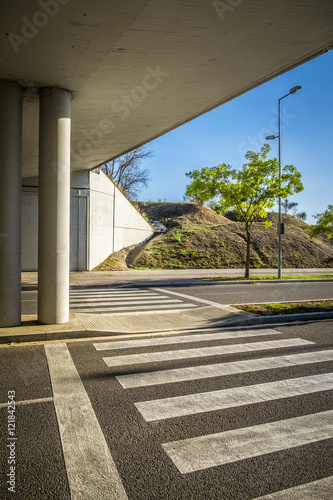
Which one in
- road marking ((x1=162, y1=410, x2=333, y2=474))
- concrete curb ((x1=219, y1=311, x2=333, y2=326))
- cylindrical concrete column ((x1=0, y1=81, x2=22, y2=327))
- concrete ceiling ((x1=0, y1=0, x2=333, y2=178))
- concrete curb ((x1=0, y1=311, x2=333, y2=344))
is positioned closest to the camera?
A: road marking ((x1=162, y1=410, x2=333, y2=474))

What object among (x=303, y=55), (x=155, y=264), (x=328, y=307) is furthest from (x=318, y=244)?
(x=303, y=55)

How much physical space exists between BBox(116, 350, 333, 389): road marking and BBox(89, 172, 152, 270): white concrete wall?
55.1ft

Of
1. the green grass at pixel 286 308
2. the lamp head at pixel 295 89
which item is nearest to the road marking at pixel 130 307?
the green grass at pixel 286 308

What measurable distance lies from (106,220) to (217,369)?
18.6 meters

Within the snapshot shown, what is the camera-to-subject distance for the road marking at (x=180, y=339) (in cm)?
637

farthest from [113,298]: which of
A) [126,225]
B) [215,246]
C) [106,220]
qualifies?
[215,246]

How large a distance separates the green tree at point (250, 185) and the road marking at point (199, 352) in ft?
43.4

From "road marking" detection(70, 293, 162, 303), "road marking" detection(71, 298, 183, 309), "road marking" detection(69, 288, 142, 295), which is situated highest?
"road marking" detection(69, 288, 142, 295)

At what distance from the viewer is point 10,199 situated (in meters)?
7.01


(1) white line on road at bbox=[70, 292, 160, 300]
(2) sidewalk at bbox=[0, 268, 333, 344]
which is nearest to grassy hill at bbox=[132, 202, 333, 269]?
(1) white line on road at bbox=[70, 292, 160, 300]

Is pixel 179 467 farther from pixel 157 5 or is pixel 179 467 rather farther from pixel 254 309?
pixel 254 309

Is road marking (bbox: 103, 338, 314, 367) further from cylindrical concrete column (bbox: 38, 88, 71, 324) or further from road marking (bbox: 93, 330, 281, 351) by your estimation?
cylindrical concrete column (bbox: 38, 88, 71, 324)

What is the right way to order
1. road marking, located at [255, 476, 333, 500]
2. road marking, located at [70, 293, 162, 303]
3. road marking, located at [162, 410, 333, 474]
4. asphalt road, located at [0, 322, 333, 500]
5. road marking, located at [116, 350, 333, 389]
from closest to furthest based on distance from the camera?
road marking, located at [255, 476, 333, 500], asphalt road, located at [0, 322, 333, 500], road marking, located at [162, 410, 333, 474], road marking, located at [116, 350, 333, 389], road marking, located at [70, 293, 162, 303]

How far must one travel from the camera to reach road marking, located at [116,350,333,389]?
4742 mm
